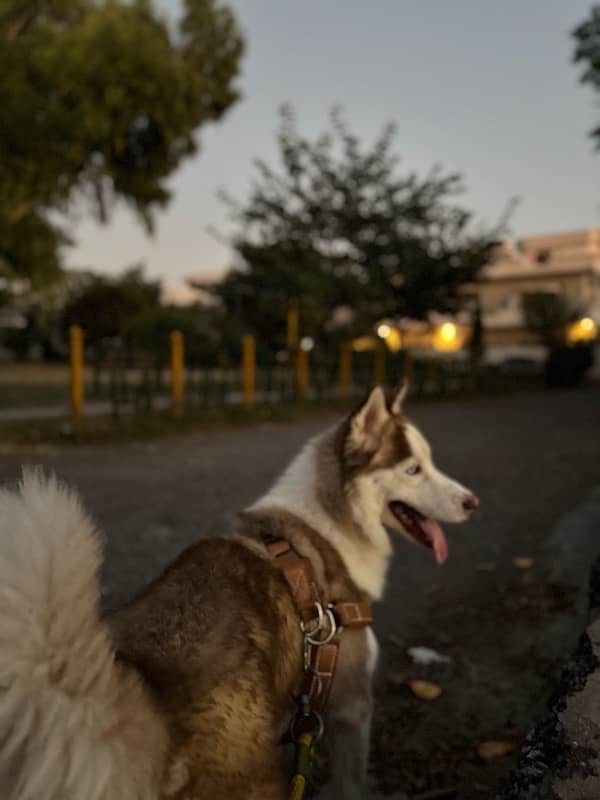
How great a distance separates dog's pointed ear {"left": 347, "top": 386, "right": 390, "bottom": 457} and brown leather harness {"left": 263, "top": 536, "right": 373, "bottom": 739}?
568 millimetres

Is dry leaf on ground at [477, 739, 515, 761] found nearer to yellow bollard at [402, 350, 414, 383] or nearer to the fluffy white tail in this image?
the fluffy white tail

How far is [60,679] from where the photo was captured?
53.6 inches

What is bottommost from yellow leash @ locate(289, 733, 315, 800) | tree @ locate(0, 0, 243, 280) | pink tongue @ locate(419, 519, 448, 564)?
yellow leash @ locate(289, 733, 315, 800)

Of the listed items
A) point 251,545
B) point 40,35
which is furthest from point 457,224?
point 251,545

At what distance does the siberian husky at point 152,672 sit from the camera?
1318 millimetres

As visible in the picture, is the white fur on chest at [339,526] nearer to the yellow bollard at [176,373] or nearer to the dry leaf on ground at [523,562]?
the dry leaf on ground at [523,562]

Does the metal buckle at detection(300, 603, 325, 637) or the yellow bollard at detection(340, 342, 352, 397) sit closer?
the metal buckle at detection(300, 603, 325, 637)

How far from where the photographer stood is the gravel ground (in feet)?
9.51

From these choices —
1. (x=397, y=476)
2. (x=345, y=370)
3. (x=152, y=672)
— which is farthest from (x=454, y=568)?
(x=345, y=370)

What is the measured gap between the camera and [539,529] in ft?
20.2

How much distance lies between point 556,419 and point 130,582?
43.5 ft

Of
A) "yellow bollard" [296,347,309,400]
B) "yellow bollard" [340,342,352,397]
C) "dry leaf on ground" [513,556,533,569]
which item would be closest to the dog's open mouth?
"dry leaf on ground" [513,556,533,569]

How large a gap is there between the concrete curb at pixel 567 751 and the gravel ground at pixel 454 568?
85 cm

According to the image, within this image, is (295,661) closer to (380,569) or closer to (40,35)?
(380,569)
